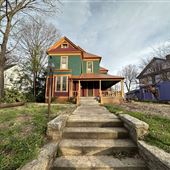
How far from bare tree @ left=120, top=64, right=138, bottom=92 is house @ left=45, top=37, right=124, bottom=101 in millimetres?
39035

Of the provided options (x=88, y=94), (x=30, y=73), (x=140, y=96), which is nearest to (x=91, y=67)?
(x=88, y=94)

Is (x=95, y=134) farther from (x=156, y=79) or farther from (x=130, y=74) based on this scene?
(x=130, y=74)

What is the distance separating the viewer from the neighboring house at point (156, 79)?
17009 mm

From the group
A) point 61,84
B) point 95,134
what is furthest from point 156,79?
point 95,134

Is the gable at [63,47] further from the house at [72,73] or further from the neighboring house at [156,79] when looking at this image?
the neighboring house at [156,79]

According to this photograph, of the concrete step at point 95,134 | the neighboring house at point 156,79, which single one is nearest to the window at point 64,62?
the neighboring house at point 156,79

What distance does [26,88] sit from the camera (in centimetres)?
1822

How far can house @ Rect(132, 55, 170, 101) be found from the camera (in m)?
17.0

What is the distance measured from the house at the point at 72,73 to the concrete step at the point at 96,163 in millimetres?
10657

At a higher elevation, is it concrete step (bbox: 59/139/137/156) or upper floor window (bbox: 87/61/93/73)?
upper floor window (bbox: 87/61/93/73)

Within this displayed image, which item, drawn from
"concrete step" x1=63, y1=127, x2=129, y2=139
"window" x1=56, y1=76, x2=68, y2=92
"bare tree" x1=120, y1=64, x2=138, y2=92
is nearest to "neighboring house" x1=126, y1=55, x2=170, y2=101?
"window" x1=56, y1=76, x2=68, y2=92

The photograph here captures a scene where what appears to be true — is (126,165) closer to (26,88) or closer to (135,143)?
(135,143)

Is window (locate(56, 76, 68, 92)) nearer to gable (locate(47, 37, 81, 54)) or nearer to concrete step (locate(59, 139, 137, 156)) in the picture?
gable (locate(47, 37, 81, 54))

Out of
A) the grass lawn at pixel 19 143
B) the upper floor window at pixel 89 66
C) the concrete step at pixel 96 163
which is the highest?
the upper floor window at pixel 89 66
